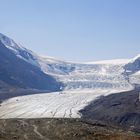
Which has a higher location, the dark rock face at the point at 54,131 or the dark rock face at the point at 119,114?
the dark rock face at the point at 119,114

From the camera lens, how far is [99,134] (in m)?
107

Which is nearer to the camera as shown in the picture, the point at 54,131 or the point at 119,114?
the point at 54,131

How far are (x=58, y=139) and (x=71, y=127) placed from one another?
47.7 ft

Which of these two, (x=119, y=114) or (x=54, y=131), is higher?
(x=119, y=114)

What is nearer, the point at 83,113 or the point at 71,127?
the point at 71,127

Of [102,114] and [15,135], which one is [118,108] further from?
[15,135]

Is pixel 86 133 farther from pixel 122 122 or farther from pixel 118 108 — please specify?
pixel 118 108

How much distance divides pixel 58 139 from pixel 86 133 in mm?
8284

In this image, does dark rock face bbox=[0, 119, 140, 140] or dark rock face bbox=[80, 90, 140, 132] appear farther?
dark rock face bbox=[80, 90, 140, 132]

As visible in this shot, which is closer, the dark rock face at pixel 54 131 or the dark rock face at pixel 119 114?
the dark rock face at pixel 54 131

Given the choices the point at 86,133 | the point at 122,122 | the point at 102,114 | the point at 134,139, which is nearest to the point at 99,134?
the point at 86,133

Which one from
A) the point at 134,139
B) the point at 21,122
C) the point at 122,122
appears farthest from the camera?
the point at 122,122

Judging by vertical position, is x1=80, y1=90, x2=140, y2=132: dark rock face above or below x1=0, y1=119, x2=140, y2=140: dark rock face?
above

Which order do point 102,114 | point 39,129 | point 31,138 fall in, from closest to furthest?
point 31,138 < point 39,129 < point 102,114
